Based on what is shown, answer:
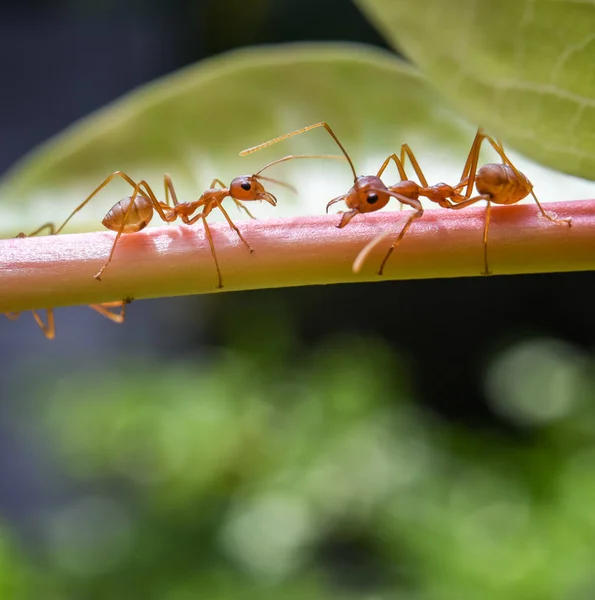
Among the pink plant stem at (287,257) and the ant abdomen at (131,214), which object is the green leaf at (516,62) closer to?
the pink plant stem at (287,257)

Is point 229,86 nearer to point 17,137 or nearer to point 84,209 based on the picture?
point 84,209

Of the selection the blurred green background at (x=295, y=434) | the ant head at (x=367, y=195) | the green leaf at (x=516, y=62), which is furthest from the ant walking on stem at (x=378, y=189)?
the blurred green background at (x=295, y=434)

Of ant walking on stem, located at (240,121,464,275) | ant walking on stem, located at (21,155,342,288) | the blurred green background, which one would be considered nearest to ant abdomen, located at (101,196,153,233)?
ant walking on stem, located at (21,155,342,288)

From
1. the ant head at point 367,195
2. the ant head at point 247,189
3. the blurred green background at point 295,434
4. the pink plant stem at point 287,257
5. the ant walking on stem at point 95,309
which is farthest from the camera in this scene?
the blurred green background at point 295,434

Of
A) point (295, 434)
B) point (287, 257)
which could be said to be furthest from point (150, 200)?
point (295, 434)

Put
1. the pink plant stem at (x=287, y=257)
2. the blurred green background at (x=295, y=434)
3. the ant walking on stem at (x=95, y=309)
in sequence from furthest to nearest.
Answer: the blurred green background at (x=295, y=434) → the ant walking on stem at (x=95, y=309) → the pink plant stem at (x=287, y=257)

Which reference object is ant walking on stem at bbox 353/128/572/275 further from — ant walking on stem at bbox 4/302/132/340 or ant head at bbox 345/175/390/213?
ant walking on stem at bbox 4/302/132/340
